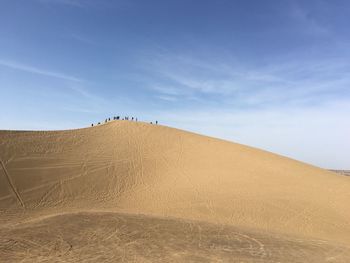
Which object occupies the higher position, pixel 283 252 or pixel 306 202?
pixel 306 202

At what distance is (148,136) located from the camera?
3322cm

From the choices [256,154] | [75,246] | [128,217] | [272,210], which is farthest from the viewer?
[256,154]

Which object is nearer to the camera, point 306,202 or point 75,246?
point 75,246

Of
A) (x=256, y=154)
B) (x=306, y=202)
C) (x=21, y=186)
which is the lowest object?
(x=21, y=186)

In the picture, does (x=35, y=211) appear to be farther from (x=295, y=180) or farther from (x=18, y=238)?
(x=295, y=180)

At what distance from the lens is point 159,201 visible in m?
21.4

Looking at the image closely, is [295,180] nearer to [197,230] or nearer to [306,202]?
[306,202]

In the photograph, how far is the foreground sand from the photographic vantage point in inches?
528

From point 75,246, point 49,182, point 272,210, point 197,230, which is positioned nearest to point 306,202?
point 272,210

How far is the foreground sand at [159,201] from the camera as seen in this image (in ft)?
44.0

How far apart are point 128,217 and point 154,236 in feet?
11.1

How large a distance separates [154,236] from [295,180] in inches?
548

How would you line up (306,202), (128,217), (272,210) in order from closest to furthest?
(128,217) → (272,210) → (306,202)

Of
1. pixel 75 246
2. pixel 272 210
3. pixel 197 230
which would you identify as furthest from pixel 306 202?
pixel 75 246
